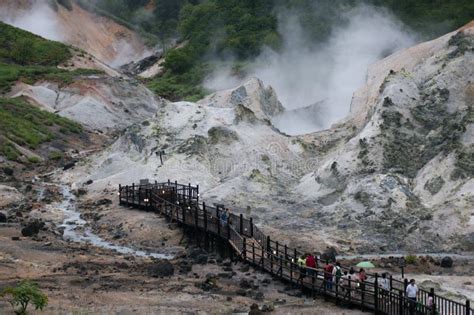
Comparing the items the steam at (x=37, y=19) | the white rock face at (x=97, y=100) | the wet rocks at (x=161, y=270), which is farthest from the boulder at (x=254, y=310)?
the steam at (x=37, y=19)

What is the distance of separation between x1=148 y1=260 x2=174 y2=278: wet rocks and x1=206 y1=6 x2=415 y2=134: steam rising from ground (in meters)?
33.6

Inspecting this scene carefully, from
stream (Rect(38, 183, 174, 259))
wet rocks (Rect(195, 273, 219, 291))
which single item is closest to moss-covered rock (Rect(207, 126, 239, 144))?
stream (Rect(38, 183, 174, 259))

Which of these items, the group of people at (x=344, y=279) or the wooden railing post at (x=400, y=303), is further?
the group of people at (x=344, y=279)

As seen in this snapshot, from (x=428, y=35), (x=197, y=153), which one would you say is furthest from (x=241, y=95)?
(x=428, y=35)

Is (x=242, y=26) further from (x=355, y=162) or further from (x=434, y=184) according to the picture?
(x=434, y=184)

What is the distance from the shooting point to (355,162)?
45.0m

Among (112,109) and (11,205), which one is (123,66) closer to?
(112,109)

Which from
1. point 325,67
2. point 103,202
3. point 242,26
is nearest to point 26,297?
point 103,202

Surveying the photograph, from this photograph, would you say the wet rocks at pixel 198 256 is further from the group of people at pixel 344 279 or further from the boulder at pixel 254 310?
the boulder at pixel 254 310

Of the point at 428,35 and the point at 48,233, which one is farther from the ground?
the point at 428,35

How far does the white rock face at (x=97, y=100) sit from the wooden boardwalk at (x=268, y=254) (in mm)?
39687

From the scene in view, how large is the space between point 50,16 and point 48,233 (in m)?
100

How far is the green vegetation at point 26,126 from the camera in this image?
209ft

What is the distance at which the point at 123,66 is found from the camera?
135 meters
